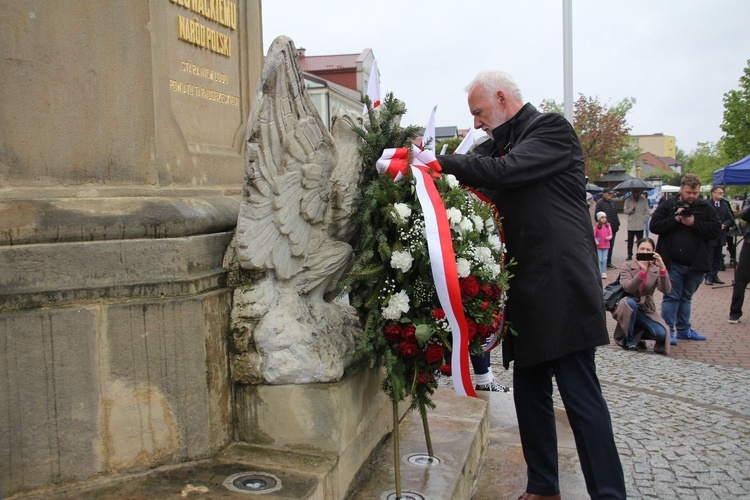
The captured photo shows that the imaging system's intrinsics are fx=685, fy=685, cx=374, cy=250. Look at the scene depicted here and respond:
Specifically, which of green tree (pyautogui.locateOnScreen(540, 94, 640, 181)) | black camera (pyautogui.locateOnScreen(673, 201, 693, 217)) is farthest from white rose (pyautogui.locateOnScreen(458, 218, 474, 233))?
green tree (pyautogui.locateOnScreen(540, 94, 640, 181))

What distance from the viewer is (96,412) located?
102 inches

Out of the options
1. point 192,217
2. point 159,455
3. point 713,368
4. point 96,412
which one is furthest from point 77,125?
point 713,368

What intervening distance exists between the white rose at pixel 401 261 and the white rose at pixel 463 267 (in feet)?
0.65

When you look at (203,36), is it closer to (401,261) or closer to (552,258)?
(401,261)

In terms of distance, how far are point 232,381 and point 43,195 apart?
1.06m

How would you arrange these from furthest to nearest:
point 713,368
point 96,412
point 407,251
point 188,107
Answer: point 713,368
point 188,107
point 407,251
point 96,412

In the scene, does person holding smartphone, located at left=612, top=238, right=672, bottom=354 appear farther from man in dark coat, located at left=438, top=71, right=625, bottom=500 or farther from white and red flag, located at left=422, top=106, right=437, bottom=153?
white and red flag, located at left=422, top=106, right=437, bottom=153

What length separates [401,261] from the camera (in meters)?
2.77

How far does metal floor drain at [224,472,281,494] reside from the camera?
8.38 ft

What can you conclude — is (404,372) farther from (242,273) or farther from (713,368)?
(713,368)

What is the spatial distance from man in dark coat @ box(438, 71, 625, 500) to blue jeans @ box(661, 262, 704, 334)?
216 inches

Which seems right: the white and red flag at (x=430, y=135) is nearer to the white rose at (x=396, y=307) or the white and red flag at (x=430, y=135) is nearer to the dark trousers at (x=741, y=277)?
the white rose at (x=396, y=307)

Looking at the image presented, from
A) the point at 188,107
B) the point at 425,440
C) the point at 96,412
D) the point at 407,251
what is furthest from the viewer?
the point at 425,440

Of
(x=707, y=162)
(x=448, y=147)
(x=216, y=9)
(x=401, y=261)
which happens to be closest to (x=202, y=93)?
(x=216, y=9)
